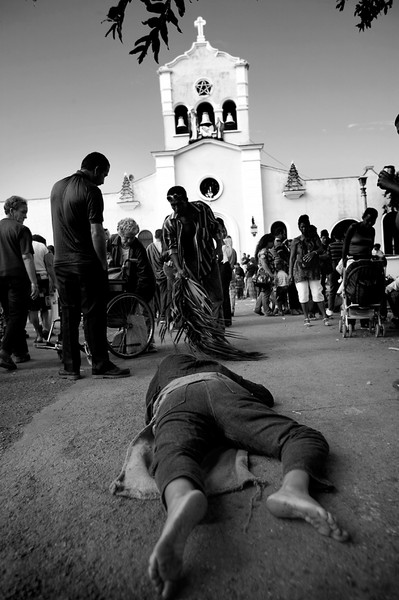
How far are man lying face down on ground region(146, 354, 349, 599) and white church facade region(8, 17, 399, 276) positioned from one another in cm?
2752

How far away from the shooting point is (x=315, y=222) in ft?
99.9

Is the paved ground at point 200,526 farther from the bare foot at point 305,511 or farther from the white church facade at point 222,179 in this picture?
the white church facade at point 222,179

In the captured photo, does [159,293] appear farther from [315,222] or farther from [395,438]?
[315,222]

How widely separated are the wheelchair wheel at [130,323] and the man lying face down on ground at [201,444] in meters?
3.31

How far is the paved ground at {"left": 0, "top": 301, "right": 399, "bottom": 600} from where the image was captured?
5.04 ft

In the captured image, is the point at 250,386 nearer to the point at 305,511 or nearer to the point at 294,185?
the point at 305,511

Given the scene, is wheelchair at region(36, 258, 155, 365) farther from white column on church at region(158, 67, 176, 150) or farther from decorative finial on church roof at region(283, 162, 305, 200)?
white column on church at region(158, 67, 176, 150)

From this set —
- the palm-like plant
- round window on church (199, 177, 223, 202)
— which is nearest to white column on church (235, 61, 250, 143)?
round window on church (199, 177, 223, 202)

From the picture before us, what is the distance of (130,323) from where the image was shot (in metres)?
6.20

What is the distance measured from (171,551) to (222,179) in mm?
30794

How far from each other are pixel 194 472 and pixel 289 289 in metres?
10.2

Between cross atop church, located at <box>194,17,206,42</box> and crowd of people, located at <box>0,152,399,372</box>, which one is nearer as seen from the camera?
crowd of people, located at <box>0,152,399,372</box>

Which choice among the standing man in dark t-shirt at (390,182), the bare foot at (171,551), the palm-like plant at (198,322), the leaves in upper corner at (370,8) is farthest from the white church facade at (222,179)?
the bare foot at (171,551)

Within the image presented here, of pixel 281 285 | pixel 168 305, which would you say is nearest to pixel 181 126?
pixel 281 285
